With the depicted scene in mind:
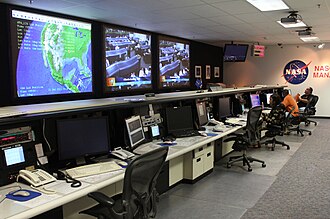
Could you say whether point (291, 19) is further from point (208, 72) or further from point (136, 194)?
point (208, 72)

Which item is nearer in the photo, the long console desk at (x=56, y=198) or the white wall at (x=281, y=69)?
the long console desk at (x=56, y=198)

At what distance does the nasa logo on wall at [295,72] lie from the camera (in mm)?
11438

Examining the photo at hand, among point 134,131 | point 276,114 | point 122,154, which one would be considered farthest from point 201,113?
point 276,114

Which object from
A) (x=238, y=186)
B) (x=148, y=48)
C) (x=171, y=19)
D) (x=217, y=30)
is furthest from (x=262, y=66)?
(x=238, y=186)

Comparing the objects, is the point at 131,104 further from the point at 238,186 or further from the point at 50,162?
the point at 238,186

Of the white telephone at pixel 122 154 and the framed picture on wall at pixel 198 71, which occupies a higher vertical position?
the framed picture on wall at pixel 198 71

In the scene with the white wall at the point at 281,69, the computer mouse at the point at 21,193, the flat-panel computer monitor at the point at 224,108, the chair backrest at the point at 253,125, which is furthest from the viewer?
the white wall at the point at 281,69

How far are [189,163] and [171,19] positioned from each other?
11.1 ft

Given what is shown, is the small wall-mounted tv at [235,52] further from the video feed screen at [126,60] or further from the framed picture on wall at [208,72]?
the video feed screen at [126,60]

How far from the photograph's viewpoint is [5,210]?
6.04 feet

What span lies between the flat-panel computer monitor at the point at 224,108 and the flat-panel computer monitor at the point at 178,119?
50.4 inches

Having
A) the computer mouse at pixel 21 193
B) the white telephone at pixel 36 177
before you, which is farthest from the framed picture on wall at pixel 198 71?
the computer mouse at pixel 21 193

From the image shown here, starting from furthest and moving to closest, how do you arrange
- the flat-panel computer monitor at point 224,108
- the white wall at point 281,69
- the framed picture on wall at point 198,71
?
the white wall at point 281,69 → the framed picture on wall at point 198,71 → the flat-panel computer monitor at point 224,108

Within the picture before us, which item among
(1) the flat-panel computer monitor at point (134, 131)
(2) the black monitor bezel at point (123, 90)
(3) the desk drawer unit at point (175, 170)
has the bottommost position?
(3) the desk drawer unit at point (175, 170)
